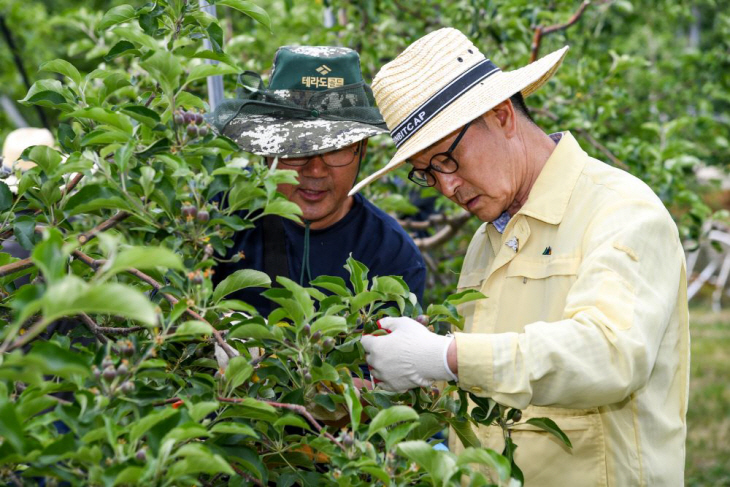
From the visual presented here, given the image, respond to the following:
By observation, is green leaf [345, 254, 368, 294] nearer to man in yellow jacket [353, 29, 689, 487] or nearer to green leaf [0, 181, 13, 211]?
man in yellow jacket [353, 29, 689, 487]

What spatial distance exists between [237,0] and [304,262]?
1.04m

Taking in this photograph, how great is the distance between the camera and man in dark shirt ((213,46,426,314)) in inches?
102

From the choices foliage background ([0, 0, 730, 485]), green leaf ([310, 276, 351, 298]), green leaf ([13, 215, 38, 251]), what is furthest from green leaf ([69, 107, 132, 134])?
foliage background ([0, 0, 730, 485])

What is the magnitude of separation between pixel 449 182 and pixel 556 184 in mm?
267

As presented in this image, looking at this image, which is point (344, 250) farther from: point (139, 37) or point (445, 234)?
point (445, 234)

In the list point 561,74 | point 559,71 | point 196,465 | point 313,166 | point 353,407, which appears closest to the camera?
point 196,465

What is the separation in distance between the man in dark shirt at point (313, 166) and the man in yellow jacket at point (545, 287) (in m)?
→ 0.34

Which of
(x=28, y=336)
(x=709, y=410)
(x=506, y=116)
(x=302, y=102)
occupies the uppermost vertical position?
(x=28, y=336)

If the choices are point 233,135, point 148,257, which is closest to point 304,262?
point 233,135

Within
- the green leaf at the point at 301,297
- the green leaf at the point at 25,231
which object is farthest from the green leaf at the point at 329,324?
the green leaf at the point at 25,231

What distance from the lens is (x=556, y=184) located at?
2.10 metres

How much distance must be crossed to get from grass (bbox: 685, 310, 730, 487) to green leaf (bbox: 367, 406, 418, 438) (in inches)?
185

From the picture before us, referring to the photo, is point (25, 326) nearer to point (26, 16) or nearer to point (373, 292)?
point (373, 292)

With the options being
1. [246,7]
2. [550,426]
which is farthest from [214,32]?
[550,426]
